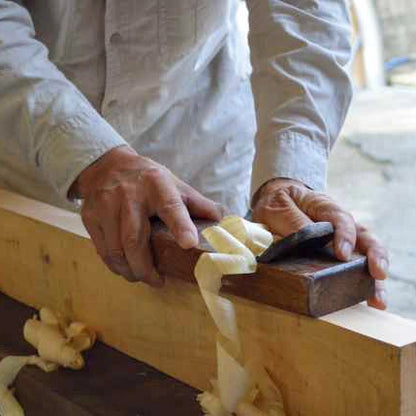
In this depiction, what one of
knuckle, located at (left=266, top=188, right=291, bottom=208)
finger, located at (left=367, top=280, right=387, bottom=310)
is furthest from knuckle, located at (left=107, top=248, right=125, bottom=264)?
finger, located at (left=367, top=280, right=387, bottom=310)

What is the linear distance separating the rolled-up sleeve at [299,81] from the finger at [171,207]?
8.8 inches

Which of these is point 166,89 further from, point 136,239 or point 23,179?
point 136,239

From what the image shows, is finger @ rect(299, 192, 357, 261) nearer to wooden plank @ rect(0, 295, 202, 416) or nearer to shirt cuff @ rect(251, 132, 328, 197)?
shirt cuff @ rect(251, 132, 328, 197)

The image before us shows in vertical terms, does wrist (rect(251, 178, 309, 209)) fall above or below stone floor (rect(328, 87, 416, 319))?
above

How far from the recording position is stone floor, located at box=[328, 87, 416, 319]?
11.7ft

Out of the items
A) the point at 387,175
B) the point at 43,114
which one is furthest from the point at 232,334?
the point at 387,175

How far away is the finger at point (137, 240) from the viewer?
4.03 ft

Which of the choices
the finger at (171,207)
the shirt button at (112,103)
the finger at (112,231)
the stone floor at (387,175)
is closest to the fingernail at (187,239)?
the finger at (171,207)

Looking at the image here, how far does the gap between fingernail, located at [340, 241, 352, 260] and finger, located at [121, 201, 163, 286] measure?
254mm

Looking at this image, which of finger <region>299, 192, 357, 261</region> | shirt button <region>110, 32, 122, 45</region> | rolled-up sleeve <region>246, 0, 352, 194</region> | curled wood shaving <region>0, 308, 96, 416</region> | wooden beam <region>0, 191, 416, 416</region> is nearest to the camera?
wooden beam <region>0, 191, 416, 416</region>

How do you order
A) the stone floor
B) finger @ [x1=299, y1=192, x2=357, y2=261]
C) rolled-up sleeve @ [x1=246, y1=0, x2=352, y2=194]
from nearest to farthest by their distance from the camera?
finger @ [x1=299, y1=192, x2=357, y2=261], rolled-up sleeve @ [x1=246, y1=0, x2=352, y2=194], the stone floor

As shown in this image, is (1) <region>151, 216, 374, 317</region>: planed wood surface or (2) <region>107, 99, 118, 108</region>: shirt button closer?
(1) <region>151, 216, 374, 317</region>: planed wood surface

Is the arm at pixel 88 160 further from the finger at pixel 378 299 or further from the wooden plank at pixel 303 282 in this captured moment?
the finger at pixel 378 299

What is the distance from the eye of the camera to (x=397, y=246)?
375 cm
